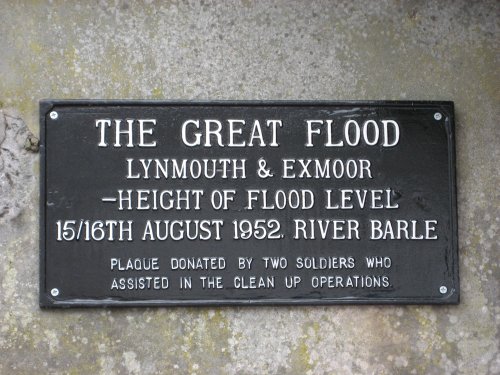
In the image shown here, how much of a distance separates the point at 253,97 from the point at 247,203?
51cm

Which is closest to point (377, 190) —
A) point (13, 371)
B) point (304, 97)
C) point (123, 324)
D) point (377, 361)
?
point (304, 97)

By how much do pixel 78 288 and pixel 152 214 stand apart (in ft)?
1.57

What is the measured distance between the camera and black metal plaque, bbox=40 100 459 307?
3.46 meters

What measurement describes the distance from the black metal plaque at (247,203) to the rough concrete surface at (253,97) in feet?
0.28

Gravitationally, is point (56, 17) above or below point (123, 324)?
above

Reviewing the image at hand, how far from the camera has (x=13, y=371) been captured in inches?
135

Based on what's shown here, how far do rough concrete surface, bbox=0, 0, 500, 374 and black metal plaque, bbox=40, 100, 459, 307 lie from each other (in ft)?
0.28

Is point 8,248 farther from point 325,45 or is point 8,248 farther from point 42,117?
point 325,45

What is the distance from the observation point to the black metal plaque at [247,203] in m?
3.46

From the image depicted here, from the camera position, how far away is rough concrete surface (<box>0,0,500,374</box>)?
3.47 m

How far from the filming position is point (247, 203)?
3.51 metres

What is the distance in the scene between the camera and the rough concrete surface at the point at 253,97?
3.47m

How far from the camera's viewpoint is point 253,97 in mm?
3572

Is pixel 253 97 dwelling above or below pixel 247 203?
above
